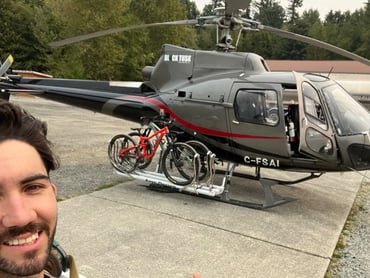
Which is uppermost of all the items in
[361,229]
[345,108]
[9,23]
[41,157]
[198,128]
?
[9,23]

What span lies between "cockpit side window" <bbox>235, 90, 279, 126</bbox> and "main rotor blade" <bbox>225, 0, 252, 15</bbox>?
45.2 inches

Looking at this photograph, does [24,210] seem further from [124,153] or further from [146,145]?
[124,153]

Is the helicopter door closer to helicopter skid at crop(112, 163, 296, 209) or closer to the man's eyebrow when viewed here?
helicopter skid at crop(112, 163, 296, 209)

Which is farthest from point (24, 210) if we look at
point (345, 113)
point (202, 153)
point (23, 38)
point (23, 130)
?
point (23, 38)

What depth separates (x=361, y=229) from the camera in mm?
5023

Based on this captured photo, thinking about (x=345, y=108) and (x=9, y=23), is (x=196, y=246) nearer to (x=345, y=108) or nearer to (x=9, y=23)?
(x=345, y=108)

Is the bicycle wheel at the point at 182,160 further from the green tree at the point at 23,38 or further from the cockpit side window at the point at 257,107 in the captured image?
the green tree at the point at 23,38

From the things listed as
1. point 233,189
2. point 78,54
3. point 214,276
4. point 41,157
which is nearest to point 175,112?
point 233,189

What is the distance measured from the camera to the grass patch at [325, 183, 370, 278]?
379cm

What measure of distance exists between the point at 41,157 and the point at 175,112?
4960mm

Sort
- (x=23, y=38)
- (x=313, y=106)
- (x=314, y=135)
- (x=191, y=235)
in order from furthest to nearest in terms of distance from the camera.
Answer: (x=23, y=38) < (x=313, y=106) < (x=314, y=135) < (x=191, y=235)

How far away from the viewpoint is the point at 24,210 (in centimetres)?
103

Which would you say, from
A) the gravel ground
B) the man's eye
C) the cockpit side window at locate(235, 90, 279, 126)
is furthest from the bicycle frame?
the man's eye

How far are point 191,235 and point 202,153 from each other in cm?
180
